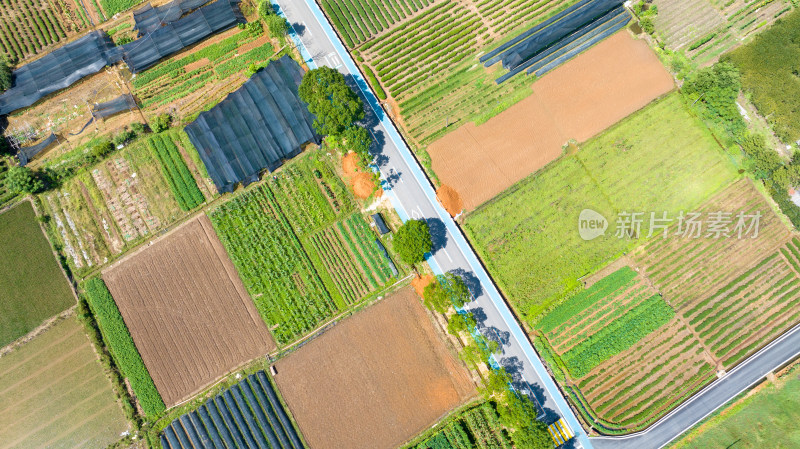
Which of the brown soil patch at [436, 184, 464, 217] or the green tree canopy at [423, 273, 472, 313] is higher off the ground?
the brown soil patch at [436, 184, 464, 217]

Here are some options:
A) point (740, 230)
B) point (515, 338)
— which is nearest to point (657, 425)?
point (515, 338)

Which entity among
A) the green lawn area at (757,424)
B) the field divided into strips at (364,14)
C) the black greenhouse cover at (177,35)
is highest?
the black greenhouse cover at (177,35)

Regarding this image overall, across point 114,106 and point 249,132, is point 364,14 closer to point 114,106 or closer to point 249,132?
point 249,132

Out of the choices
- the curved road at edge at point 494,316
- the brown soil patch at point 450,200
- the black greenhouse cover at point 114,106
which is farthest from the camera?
the black greenhouse cover at point 114,106

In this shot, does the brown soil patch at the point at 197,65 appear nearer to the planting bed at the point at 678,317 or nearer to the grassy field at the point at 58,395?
the grassy field at the point at 58,395

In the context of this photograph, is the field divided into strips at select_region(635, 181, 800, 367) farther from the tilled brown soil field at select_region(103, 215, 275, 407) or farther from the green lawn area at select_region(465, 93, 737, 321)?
the tilled brown soil field at select_region(103, 215, 275, 407)

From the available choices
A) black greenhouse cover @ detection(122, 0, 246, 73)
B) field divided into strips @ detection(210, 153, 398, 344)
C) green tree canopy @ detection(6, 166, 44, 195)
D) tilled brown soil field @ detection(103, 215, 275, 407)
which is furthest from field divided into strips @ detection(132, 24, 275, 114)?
tilled brown soil field @ detection(103, 215, 275, 407)

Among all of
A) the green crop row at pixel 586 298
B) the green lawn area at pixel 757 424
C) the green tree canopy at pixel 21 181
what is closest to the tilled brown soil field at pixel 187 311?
the green tree canopy at pixel 21 181
